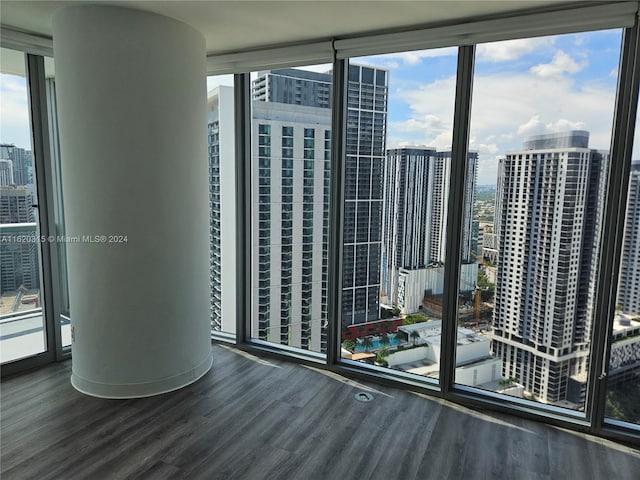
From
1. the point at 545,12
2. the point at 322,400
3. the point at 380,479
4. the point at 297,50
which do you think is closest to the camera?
the point at 380,479

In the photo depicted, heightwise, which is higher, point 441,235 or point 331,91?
point 331,91

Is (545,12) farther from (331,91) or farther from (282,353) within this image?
(282,353)

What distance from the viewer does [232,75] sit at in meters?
3.56

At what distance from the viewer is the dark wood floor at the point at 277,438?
7.27 feet

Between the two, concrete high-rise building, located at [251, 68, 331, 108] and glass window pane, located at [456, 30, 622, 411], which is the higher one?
concrete high-rise building, located at [251, 68, 331, 108]

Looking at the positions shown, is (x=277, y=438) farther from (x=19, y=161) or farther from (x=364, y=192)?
(x=19, y=161)

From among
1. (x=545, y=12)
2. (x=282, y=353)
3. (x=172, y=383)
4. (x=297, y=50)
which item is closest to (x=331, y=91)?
(x=297, y=50)

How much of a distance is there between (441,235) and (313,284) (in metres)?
1.11

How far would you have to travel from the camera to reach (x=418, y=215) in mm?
3053

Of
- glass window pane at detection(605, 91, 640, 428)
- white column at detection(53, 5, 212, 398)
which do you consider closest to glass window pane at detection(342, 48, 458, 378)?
glass window pane at detection(605, 91, 640, 428)

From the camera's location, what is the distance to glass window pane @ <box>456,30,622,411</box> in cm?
252

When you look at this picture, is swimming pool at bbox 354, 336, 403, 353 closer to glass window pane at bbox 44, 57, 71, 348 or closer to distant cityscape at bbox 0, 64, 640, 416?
distant cityscape at bbox 0, 64, 640, 416

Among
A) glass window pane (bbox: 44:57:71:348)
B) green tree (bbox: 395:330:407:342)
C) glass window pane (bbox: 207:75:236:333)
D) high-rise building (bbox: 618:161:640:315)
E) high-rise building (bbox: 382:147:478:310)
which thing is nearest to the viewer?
high-rise building (bbox: 618:161:640:315)

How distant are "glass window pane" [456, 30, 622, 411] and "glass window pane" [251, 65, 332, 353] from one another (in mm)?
1126
